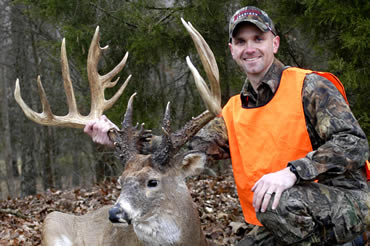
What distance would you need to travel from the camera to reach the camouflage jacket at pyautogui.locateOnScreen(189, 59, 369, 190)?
3211 millimetres

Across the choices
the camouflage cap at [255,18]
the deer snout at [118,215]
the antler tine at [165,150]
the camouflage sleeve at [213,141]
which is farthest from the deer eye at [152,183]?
the camouflage cap at [255,18]

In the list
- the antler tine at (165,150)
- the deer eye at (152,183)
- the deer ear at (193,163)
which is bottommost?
the deer eye at (152,183)

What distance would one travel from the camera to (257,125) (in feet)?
13.1

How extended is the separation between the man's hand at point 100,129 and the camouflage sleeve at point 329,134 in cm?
200

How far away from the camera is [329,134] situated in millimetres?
3410

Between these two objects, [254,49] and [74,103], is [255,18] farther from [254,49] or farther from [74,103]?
[74,103]

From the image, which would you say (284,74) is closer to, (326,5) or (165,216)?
(165,216)

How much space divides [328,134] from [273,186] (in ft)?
2.14

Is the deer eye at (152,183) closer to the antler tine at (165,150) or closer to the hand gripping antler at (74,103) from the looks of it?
the antler tine at (165,150)

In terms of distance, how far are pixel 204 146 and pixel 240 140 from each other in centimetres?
45

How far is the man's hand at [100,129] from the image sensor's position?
4.59 meters

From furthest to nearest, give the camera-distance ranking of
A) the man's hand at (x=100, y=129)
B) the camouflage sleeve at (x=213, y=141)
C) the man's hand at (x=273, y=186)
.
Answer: the man's hand at (x=100, y=129) → the camouflage sleeve at (x=213, y=141) → the man's hand at (x=273, y=186)

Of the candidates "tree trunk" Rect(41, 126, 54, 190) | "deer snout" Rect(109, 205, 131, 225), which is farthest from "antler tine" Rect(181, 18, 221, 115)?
"tree trunk" Rect(41, 126, 54, 190)

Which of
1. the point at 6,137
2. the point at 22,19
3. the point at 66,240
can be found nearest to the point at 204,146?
the point at 66,240
